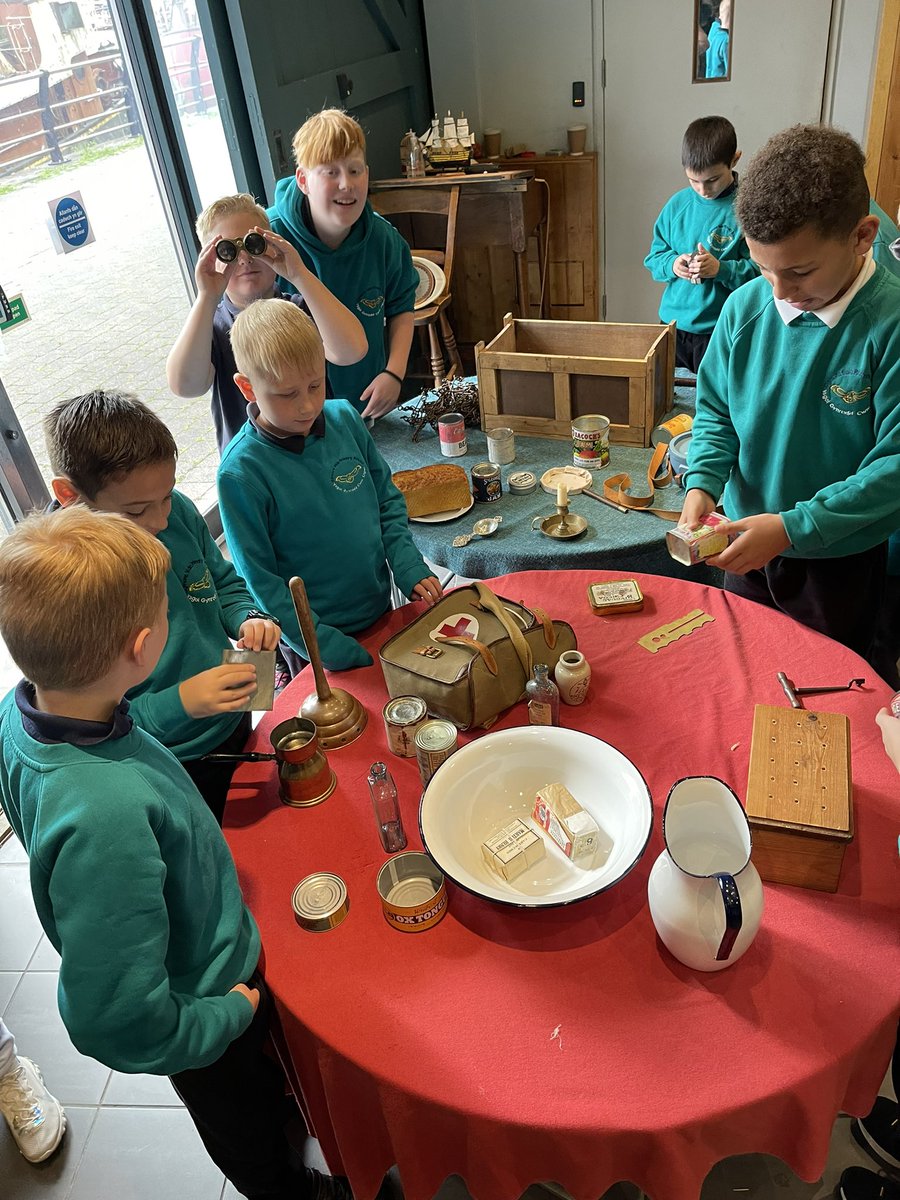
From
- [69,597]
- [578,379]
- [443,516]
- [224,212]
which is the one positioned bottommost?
[443,516]

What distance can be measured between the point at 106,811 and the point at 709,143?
3.33m

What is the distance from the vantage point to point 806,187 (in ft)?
5.16

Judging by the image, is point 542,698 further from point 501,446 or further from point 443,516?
point 501,446

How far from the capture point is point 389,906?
128 cm

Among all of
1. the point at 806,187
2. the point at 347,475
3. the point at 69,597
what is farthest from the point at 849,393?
the point at 69,597

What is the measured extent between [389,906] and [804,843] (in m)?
0.63

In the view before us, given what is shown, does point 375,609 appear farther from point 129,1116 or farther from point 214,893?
point 129,1116

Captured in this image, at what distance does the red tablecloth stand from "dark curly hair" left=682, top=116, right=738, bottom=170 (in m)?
2.66

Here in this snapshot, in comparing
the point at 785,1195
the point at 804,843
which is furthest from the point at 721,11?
the point at 785,1195

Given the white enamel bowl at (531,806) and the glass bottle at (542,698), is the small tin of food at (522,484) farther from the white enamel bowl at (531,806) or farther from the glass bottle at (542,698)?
the white enamel bowl at (531,806)

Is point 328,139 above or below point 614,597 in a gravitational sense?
above

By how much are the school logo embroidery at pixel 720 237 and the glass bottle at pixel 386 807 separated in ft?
9.57

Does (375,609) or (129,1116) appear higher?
(375,609)

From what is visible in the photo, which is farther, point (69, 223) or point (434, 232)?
point (434, 232)
